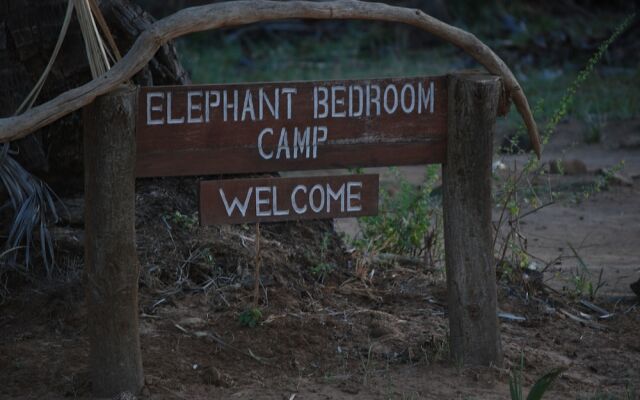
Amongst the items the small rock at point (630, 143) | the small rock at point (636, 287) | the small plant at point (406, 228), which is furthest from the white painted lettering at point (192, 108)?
the small rock at point (630, 143)

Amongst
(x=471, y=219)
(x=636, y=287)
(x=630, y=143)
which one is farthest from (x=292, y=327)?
(x=630, y=143)

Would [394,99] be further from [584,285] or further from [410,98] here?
[584,285]

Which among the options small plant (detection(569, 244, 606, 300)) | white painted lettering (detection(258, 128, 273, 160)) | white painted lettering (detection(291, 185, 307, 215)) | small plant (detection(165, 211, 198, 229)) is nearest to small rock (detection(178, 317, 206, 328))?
small plant (detection(165, 211, 198, 229))

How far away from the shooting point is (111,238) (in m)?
3.57

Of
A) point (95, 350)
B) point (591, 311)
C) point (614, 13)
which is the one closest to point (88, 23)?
point (95, 350)

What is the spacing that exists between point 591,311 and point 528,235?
1.77 metres

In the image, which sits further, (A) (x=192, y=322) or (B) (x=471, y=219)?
(A) (x=192, y=322)

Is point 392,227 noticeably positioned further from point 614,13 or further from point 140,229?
point 614,13

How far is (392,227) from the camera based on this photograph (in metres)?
5.68

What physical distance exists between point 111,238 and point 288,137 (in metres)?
0.77

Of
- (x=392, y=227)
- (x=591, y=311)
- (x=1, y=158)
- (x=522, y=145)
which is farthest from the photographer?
(x=522, y=145)

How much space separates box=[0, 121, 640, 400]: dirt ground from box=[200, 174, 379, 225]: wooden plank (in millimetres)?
667

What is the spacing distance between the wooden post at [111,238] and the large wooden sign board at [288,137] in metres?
0.11

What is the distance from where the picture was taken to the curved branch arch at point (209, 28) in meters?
3.42
